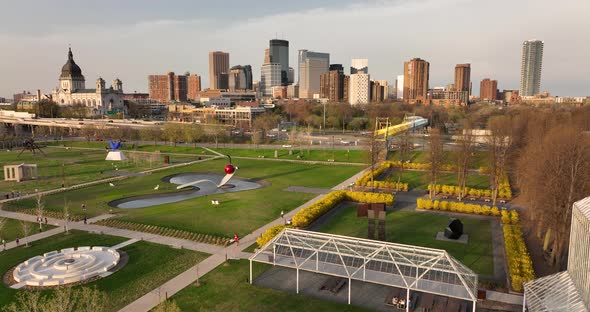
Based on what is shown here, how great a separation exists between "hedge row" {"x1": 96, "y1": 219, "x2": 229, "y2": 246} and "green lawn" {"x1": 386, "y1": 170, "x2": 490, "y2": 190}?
31138 mm

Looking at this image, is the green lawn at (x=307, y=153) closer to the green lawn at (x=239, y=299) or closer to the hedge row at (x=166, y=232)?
the hedge row at (x=166, y=232)

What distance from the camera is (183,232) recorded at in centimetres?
3681

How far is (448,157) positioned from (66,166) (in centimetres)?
6948

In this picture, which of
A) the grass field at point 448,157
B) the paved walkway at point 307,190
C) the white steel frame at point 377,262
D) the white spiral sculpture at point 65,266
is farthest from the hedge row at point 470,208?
the white spiral sculpture at point 65,266

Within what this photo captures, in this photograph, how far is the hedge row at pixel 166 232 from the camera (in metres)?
34.9

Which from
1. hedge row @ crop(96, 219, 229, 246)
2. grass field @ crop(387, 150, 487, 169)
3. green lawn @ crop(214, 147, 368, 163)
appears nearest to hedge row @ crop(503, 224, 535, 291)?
hedge row @ crop(96, 219, 229, 246)

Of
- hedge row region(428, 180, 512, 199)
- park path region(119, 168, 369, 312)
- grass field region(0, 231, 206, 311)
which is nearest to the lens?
park path region(119, 168, 369, 312)

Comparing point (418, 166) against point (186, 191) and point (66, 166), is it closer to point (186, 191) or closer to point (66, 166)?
point (186, 191)

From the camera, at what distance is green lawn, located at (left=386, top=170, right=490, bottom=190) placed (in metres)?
56.6

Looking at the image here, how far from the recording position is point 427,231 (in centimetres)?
3762

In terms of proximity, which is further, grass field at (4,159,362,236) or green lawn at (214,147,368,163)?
green lawn at (214,147,368,163)

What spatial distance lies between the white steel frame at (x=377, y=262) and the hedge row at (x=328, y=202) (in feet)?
27.1

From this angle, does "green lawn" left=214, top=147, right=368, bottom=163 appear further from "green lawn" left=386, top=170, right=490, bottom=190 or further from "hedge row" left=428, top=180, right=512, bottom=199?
"hedge row" left=428, top=180, right=512, bottom=199

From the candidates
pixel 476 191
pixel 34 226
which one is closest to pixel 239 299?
pixel 34 226
